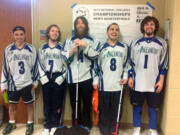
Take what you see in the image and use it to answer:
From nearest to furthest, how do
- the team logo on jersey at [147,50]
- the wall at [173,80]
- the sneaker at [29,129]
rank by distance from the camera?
the wall at [173,80], the team logo on jersey at [147,50], the sneaker at [29,129]

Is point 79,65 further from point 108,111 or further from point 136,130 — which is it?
point 136,130

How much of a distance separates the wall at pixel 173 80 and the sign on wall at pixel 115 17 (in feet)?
1.26

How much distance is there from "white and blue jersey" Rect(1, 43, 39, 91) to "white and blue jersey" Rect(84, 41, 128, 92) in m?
0.73

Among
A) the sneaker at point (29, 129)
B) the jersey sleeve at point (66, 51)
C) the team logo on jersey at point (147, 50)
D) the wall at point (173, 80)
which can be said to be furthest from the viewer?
the sneaker at point (29, 129)

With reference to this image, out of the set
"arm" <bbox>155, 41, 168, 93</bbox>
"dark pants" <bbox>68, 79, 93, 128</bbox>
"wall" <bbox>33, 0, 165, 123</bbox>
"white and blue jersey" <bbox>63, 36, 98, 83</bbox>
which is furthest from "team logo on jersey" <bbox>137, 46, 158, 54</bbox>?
"dark pants" <bbox>68, 79, 93, 128</bbox>

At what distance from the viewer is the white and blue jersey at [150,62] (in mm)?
2303

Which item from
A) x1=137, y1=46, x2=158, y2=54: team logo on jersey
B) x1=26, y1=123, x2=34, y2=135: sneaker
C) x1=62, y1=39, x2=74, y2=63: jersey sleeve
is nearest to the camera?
x1=137, y1=46, x2=158, y2=54: team logo on jersey

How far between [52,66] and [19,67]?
410 millimetres

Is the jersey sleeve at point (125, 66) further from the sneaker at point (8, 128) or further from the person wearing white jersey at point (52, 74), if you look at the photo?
the sneaker at point (8, 128)

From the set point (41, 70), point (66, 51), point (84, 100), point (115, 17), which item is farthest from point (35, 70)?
point (115, 17)

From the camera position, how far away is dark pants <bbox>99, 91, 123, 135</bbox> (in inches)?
95.1

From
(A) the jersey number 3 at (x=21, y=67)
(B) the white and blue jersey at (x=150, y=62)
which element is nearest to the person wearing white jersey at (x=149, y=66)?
(B) the white and blue jersey at (x=150, y=62)

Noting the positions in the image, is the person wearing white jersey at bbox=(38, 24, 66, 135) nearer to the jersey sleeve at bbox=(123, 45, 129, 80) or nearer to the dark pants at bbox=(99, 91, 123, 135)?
the dark pants at bbox=(99, 91, 123, 135)

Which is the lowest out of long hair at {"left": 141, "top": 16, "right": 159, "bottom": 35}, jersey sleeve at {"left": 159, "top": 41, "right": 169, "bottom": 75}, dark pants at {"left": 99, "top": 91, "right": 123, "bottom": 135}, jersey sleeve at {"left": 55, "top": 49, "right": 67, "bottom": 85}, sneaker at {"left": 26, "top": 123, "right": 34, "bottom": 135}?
sneaker at {"left": 26, "top": 123, "right": 34, "bottom": 135}
